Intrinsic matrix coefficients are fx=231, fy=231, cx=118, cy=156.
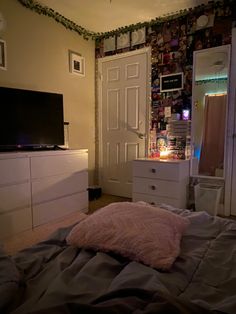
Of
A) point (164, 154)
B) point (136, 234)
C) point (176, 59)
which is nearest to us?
point (136, 234)

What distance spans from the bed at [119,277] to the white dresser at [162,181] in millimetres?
1660

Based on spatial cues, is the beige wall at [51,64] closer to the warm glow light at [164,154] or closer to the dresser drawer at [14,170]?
the dresser drawer at [14,170]

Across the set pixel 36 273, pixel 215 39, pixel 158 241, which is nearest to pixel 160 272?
pixel 158 241

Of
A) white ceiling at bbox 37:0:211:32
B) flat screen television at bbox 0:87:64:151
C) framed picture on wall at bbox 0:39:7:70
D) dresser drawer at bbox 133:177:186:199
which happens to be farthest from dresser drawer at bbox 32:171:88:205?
white ceiling at bbox 37:0:211:32

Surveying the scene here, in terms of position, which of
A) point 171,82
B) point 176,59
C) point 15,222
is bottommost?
point 15,222

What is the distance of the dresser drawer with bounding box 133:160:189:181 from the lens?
2.72 metres

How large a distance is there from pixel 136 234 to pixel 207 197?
2137mm

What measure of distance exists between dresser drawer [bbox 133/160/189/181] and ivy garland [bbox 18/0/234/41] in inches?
74.4

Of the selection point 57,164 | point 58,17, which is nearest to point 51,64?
point 58,17

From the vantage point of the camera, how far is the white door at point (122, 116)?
3400mm

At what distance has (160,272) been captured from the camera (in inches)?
30.7

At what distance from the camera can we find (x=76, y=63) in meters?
3.43

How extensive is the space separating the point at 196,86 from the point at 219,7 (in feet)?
3.00

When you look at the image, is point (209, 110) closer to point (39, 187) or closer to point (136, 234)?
point (39, 187)
